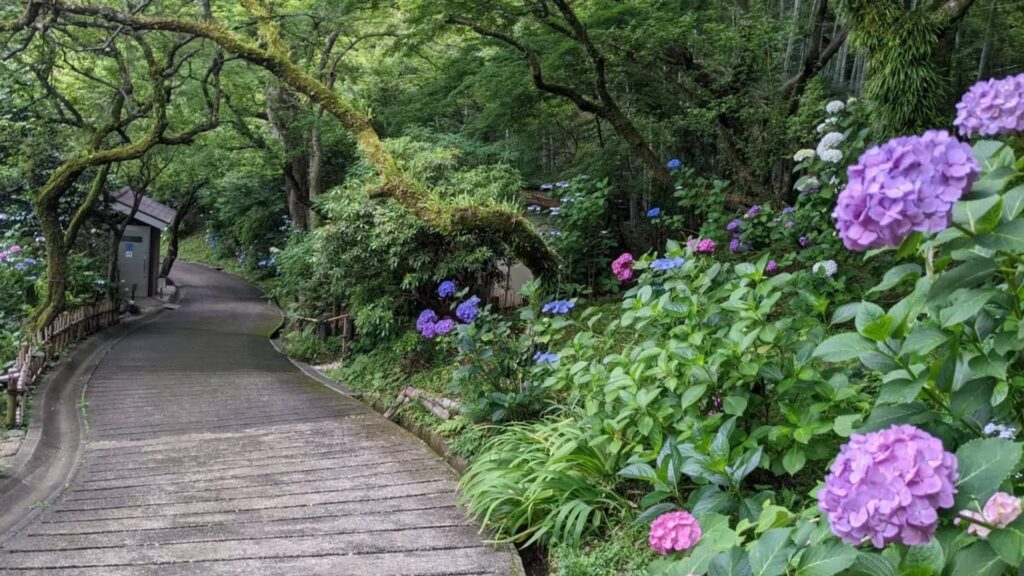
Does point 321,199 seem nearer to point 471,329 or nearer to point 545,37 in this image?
point 545,37

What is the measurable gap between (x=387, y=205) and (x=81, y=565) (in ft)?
15.5

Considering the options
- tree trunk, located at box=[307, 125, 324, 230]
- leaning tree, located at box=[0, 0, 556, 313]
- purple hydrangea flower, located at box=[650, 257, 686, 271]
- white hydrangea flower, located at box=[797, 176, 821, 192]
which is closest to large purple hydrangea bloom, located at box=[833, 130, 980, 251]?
purple hydrangea flower, located at box=[650, 257, 686, 271]

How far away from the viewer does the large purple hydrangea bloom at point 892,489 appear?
3.37ft

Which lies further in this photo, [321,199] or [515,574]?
[321,199]

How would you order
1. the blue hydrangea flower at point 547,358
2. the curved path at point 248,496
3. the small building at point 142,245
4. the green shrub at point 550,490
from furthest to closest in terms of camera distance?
1. the small building at point 142,245
2. the blue hydrangea flower at point 547,358
3. the curved path at point 248,496
4. the green shrub at point 550,490

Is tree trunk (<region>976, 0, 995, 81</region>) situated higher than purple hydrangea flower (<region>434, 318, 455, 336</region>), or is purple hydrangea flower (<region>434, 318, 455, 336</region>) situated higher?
tree trunk (<region>976, 0, 995, 81</region>)

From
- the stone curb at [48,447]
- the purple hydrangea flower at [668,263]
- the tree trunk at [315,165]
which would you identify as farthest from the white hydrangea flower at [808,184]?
the tree trunk at [315,165]

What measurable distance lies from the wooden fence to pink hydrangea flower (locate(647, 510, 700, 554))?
18.9 ft

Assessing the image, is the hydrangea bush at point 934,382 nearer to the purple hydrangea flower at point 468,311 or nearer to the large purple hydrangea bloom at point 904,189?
the large purple hydrangea bloom at point 904,189

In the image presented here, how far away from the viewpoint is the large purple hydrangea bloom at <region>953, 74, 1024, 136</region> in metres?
1.41

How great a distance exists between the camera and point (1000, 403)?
4.96 ft

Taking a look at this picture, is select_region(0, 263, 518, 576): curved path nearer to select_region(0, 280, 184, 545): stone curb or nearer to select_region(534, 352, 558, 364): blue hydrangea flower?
select_region(0, 280, 184, 545): stone curb

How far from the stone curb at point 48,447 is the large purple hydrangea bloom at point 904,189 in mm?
4260

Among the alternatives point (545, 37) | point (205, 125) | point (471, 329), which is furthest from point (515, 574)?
point (205, 125)
